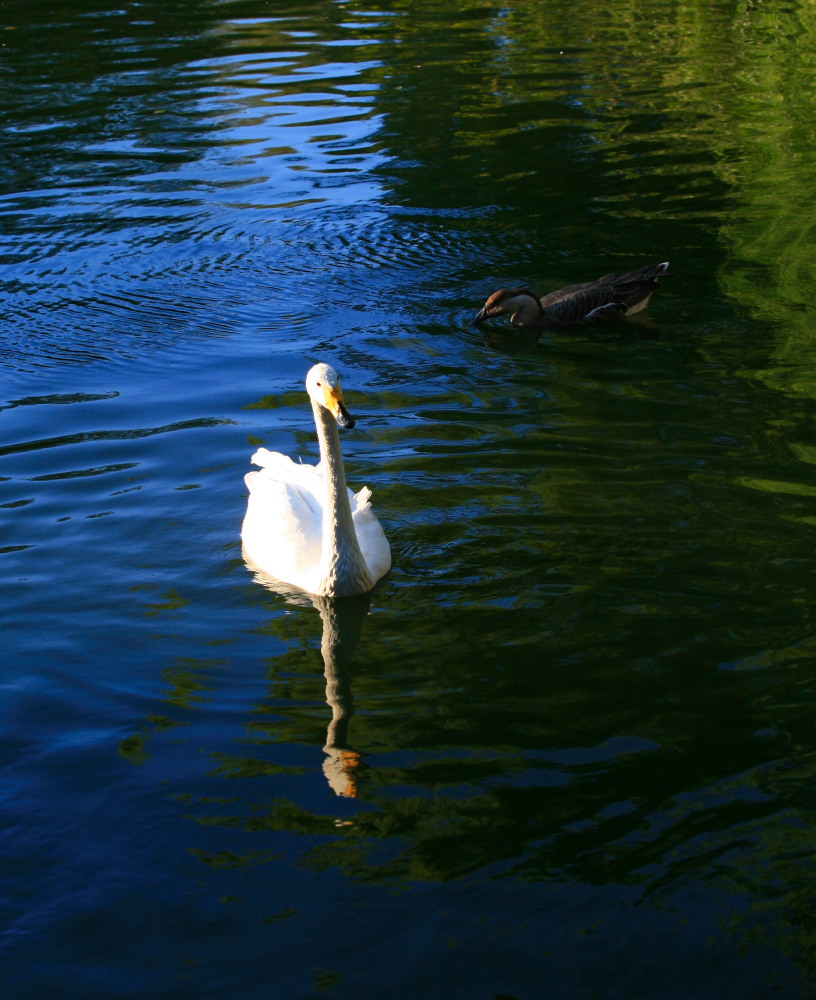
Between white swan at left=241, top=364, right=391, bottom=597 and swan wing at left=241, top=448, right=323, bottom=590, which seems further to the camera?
swan wing at left=241, top=448, right=323, bottom=590

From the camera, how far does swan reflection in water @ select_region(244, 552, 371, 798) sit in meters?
5.88

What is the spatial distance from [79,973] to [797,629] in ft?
12.7

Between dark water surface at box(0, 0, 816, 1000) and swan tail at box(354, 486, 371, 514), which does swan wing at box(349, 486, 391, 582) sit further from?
dark water surface at box(0, 0, 816, 1000)

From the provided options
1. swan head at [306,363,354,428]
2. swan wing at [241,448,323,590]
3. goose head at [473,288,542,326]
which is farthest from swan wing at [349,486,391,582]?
goose head at [473,288,542,326]

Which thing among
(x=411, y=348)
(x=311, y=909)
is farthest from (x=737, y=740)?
(x=411, y=348)

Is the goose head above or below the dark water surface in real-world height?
above

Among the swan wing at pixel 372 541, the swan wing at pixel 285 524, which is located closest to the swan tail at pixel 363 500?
the swan wing at pixel 372 541

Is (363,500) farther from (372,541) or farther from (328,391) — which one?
(328,391)

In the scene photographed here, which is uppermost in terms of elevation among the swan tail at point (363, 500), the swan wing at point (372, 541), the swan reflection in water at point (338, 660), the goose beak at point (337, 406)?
the goose beak at point (337, 406)

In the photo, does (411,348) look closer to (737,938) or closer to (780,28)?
(737,938)

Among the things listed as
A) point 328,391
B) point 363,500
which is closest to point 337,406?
point 328,391

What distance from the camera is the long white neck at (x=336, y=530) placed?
7270mm

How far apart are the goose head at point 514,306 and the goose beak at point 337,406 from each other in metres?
4.93

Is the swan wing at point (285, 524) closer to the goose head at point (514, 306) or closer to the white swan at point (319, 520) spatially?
the white swan at point (319, 520)
